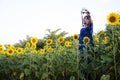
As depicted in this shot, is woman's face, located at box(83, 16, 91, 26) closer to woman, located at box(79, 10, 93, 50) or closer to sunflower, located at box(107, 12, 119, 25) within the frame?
woman, located at box(79, 10, 93, 50)

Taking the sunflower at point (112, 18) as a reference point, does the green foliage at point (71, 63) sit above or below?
below

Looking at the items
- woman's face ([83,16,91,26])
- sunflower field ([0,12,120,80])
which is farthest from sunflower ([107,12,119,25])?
woman's face ([83,16,91,26])

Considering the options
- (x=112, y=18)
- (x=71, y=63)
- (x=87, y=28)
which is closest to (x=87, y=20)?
(x=87, y=28)

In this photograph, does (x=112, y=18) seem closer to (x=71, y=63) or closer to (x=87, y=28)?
(x=71, y=63)

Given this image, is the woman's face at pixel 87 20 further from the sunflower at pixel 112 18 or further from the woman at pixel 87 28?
the sunflower at pixel 112 18

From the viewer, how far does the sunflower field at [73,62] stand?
4.86m

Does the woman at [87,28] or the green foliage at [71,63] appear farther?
the woman at [87,28]

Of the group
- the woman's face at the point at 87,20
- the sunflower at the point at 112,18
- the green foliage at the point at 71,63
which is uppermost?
the woman's face at the point at 87,20

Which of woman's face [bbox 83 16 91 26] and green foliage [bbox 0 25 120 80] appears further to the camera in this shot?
woman's face [bbox 83 16 91 26]

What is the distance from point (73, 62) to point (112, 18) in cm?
117

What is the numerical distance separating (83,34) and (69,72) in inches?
42.4

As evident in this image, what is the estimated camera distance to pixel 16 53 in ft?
24.7

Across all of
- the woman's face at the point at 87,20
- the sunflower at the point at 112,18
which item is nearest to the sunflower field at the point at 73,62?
the sunflower at the point at 112,18

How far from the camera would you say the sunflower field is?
4.86 m
